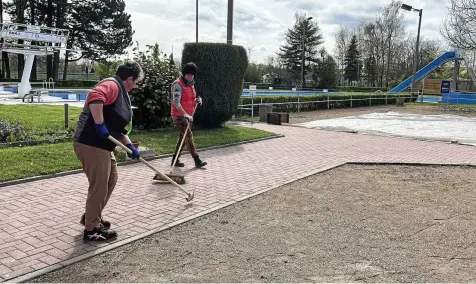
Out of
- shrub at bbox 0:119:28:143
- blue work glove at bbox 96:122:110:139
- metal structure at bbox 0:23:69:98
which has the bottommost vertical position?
shrub at bbox 0:119:28:143

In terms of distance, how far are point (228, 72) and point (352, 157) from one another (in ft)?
15.9

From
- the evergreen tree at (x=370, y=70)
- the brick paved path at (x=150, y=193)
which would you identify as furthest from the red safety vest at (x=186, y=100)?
the evergreen tree at (x=370, y=70)

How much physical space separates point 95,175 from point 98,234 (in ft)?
1.90

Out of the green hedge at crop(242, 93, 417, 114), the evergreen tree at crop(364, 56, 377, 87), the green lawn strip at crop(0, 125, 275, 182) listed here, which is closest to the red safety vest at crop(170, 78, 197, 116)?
the green lawn strip at crop(0, 125, 275, 182)

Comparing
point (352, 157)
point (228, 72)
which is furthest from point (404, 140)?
point (228, 72)

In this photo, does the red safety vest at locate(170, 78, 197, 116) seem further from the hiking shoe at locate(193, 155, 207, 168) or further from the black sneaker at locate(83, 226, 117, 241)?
the black sneaker at locate(83, 226, 117, 241)

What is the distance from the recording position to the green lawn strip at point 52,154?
6266 millimetres

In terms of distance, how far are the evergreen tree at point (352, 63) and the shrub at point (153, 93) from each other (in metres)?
53.7

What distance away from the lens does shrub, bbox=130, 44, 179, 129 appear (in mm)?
10914

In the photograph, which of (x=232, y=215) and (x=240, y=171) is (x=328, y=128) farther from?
(x=232, y=215)

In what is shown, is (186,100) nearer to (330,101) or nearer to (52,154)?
(52,154)

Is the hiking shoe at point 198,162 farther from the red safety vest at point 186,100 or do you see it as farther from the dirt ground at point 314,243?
the dirt ground at point 314,243

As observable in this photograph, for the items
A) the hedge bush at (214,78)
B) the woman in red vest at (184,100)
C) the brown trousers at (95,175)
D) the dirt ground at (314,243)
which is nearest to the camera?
the dirt ground at (314,243)

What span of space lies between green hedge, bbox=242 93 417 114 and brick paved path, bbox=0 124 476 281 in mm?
8760
